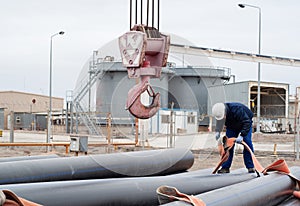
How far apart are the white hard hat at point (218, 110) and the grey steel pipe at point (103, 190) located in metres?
0.92

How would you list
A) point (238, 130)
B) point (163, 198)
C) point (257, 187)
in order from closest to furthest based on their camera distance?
point (163, 198)
point (257, 187)
point (238, 130)

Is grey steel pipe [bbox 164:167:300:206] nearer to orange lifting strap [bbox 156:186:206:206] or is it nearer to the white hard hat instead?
orange lifting strap [bbox 156:186:206:206]

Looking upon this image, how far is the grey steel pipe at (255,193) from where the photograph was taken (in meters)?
3.18

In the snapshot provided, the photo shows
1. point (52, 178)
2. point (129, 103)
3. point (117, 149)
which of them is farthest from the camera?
point (117, 149)

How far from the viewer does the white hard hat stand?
16.1 ft

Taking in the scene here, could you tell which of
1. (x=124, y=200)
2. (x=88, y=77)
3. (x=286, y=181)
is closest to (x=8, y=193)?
(x=124, y=200)

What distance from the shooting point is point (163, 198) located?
2879mm

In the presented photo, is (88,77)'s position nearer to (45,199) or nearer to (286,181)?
(45,199)

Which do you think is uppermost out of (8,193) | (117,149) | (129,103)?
(129,103)

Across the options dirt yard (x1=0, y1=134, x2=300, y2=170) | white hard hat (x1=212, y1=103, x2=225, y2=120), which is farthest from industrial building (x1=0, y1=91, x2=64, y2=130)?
white hard hat (x1=212, y1=103, x2=225, y2=120)

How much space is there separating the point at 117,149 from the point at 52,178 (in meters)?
9.17

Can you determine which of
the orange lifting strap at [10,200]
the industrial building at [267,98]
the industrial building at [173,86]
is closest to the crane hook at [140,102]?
the industrial building at [173,86]

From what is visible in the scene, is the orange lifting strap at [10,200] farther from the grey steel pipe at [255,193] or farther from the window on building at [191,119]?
the window on building at [191,119]

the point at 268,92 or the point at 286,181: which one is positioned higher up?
the point at 268,92
